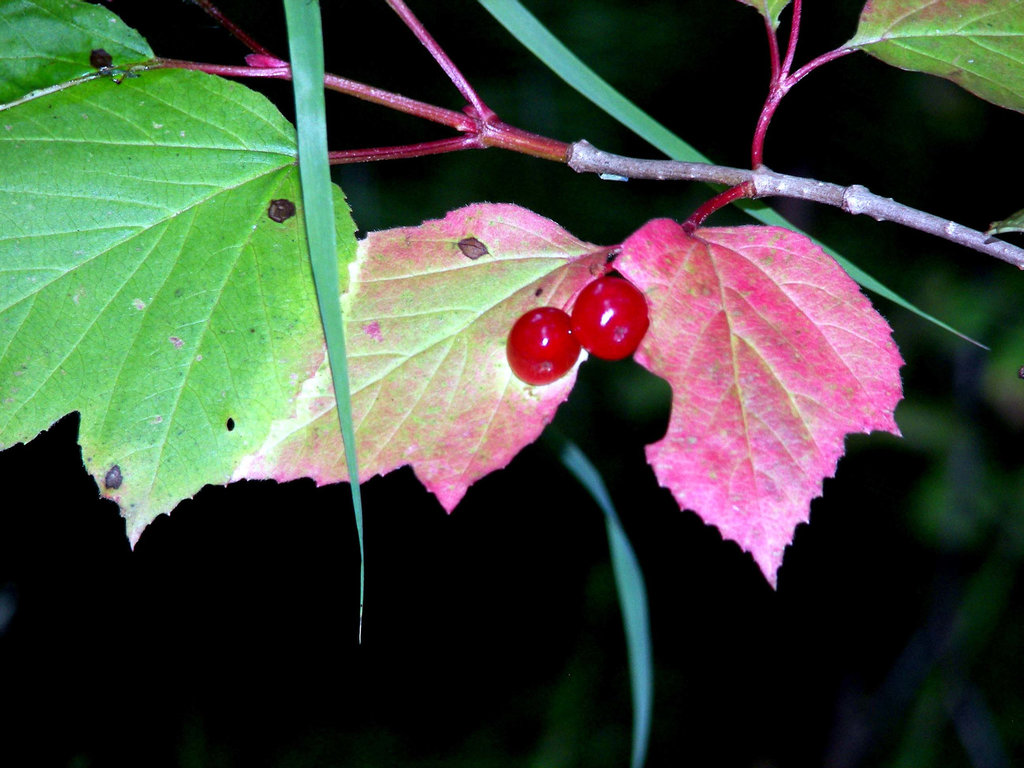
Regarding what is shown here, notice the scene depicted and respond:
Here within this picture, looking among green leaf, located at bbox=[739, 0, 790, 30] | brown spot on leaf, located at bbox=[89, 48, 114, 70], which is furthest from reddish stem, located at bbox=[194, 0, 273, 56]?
green leaf, located at bbox=[739, 0, 790, 30]

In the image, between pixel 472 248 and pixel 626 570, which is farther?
pixel 626 570

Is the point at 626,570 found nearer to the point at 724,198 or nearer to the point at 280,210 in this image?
the point at 724,198

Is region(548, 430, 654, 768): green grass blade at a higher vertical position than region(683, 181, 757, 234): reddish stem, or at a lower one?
lower

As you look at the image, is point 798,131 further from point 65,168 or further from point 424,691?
point 65,168

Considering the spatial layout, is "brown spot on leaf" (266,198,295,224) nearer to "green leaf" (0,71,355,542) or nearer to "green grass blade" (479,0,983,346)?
"green leaf" (0,71,355,542)

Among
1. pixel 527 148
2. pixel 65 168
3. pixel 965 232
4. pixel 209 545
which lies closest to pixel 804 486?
pixel 965 232

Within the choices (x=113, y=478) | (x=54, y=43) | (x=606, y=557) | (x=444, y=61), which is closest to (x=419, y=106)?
(x=444, y=61)
